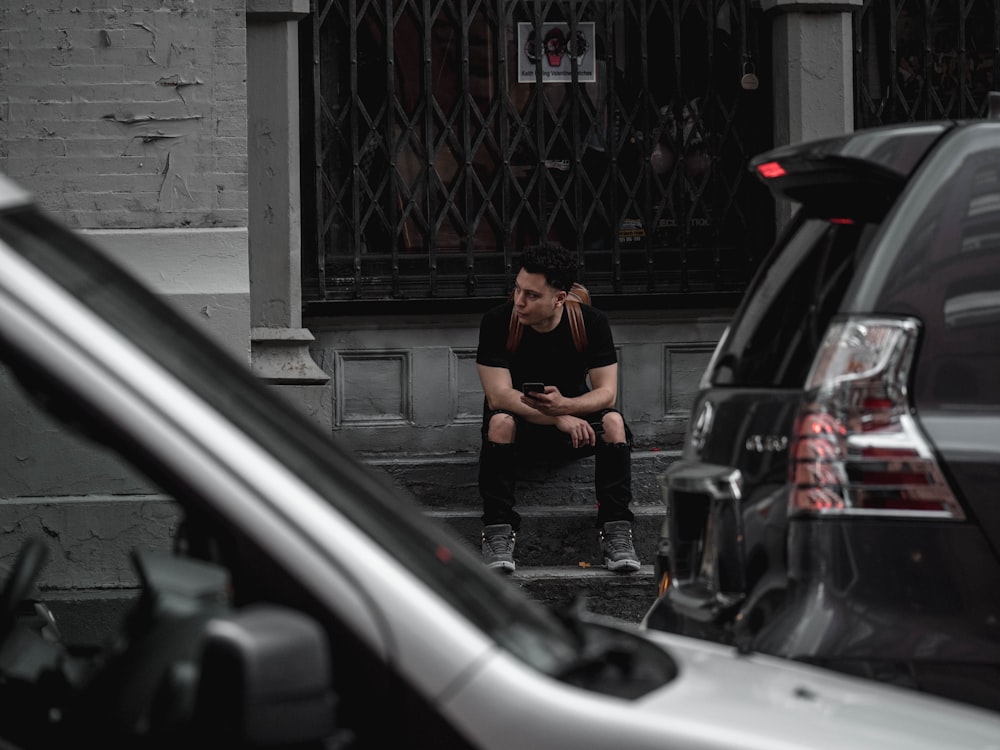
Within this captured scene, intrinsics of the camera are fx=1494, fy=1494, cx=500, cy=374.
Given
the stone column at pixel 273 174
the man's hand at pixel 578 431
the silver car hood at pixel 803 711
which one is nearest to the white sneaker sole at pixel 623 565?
the man's hand at pixel 578 431

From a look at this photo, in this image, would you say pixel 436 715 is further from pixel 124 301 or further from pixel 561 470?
pixel 561 470

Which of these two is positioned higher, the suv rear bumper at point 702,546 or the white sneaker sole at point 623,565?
the suv rear bumper at point 702,546

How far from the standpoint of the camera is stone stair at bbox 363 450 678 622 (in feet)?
23.0

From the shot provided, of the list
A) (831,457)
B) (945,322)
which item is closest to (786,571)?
(831,457)

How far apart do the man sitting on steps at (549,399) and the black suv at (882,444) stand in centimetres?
341

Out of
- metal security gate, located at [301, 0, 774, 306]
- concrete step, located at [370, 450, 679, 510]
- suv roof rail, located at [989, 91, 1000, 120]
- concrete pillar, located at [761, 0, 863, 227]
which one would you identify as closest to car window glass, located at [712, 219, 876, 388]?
suv roof rail, located at [989, 91, 1000, 120]

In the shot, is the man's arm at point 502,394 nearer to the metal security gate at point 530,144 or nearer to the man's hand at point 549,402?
the man's hand at point 549,402

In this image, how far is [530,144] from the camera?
330 inches

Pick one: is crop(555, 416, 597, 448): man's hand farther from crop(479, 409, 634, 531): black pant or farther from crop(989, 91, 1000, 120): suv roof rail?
crop(989, 91, 1000, 120): suv roof rail

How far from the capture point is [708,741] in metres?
1.66

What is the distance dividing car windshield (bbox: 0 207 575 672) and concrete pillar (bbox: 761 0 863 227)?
6646 mm

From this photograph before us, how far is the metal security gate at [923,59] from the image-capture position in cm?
853

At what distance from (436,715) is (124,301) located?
2.19 ft

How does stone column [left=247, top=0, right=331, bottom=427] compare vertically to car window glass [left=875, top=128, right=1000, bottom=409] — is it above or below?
above
